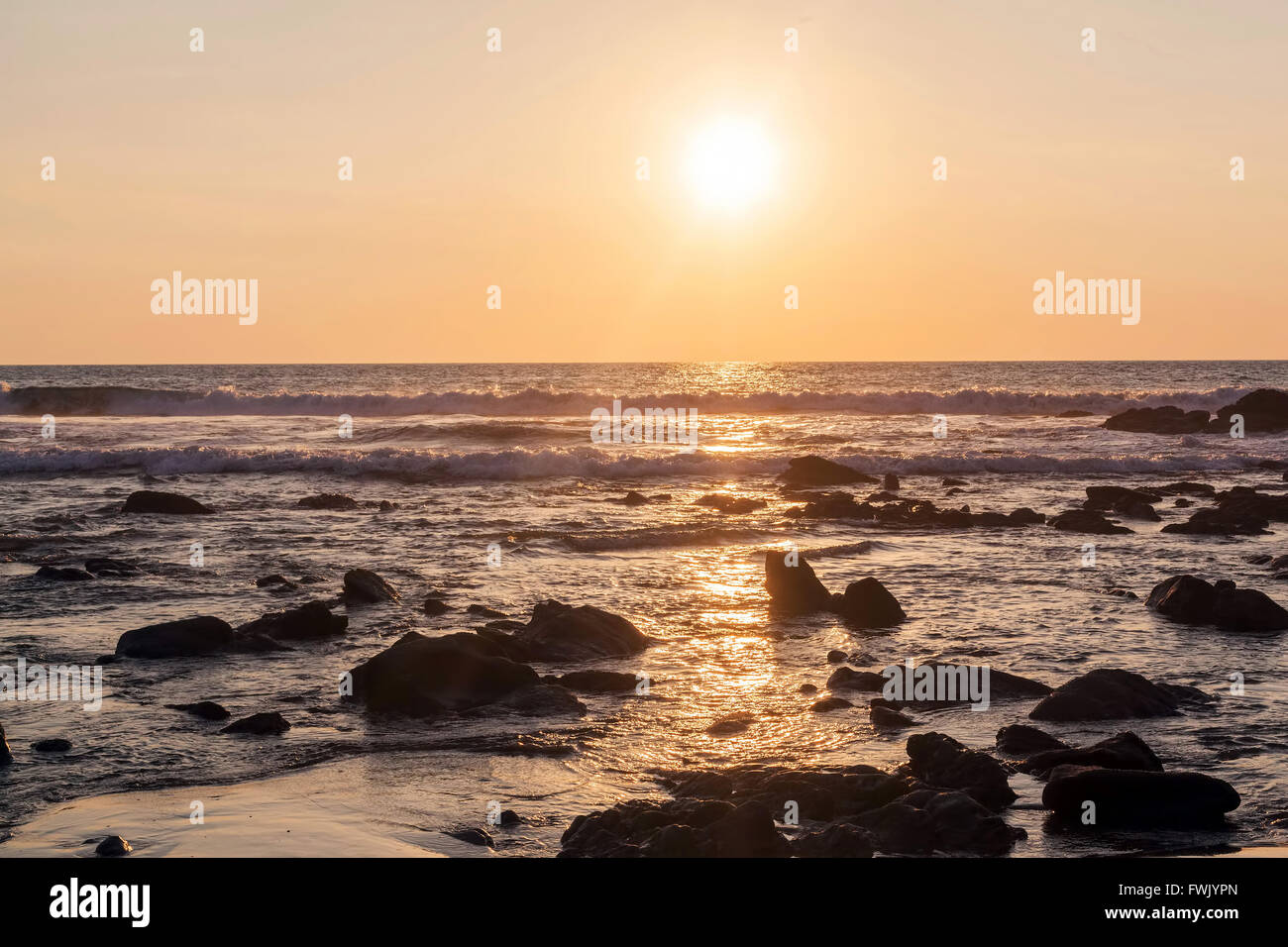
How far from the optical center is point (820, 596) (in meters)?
14.3

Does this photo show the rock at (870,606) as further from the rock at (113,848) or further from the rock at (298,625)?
the rock at (113,848)

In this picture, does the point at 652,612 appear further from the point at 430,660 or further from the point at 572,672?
the point at 430,660

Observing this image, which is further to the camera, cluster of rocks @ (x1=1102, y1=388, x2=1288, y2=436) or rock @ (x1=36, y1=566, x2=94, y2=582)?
cluster of rocks @ (x1=1102, y1=388, x2=1288, y2=436)

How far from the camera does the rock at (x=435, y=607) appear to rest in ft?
45.9

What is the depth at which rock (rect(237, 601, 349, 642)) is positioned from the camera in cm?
1252

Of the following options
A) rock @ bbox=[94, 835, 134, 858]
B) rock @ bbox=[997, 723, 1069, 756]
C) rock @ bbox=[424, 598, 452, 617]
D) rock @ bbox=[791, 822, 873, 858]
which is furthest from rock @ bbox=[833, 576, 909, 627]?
rock @ bbox=[94, 835, 134, 858]

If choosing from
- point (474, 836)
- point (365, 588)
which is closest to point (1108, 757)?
point (474, 836)

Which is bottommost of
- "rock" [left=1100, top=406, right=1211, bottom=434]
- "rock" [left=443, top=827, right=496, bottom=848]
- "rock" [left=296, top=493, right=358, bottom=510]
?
"rock" [left=443, top=827, right=496, bottom=848]

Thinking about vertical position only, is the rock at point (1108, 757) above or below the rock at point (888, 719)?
above

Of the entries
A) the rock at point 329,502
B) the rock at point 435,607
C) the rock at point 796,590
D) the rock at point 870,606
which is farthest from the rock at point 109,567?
the rock at point 870,606

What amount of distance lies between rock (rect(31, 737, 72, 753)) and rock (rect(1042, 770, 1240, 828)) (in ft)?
23.6

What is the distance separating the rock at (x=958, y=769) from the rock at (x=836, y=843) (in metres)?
1.13

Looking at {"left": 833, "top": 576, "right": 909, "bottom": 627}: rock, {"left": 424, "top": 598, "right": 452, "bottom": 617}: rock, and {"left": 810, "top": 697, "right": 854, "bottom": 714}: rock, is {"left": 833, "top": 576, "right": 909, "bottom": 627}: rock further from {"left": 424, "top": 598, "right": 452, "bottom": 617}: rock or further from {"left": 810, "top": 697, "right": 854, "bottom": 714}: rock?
{"left": 424, "top": 598, "right": 452, "bottom": 617}: rock

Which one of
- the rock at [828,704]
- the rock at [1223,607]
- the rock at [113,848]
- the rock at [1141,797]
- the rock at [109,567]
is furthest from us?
the rock at [109,567]
